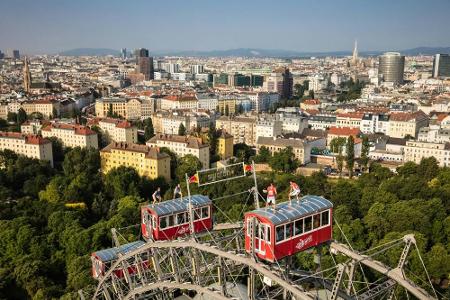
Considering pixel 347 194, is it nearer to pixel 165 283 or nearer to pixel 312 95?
pixel 165 283

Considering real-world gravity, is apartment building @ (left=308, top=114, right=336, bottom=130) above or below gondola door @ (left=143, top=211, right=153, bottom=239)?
below

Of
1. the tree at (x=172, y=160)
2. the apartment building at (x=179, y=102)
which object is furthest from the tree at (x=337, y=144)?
the apartment building at (x=179, y=102)

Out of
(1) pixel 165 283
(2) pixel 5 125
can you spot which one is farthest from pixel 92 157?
(1) pixel 165 283

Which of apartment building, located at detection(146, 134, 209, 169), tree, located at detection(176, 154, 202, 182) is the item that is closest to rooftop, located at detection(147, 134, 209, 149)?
apartment building, located at detection(146, 134, 209, 169)

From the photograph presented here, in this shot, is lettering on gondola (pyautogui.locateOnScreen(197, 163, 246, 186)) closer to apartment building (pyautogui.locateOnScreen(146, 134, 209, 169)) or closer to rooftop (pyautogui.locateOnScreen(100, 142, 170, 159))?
apartment building (pyautogui.locateOnScreen(146, 134, 209, 169))

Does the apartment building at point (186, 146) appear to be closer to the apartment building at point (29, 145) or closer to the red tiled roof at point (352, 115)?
the apartment building at point (29, 145)
